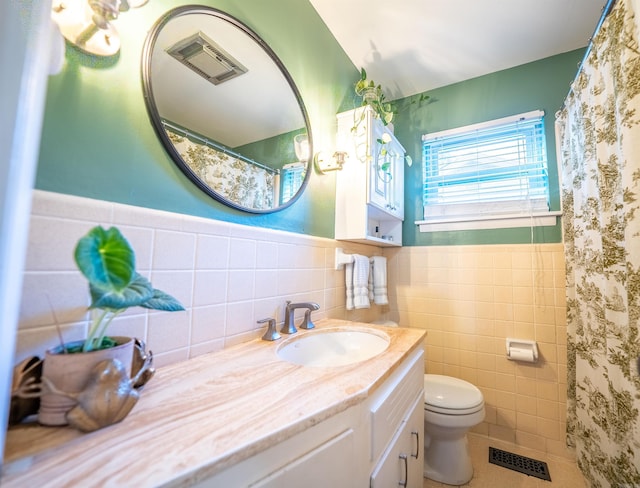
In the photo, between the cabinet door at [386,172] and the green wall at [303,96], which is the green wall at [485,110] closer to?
the green wall at [303,96]

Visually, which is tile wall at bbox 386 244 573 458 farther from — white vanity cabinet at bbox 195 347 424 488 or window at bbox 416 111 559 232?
white vanity cabinet at bbox 195 347 424 488

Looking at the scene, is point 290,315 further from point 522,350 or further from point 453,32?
point 453,32

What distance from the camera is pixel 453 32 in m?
1.58

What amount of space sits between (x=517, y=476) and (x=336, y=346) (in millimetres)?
1223

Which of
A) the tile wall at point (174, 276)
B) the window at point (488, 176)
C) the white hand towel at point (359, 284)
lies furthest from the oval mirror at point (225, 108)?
the window at point (488, 176)

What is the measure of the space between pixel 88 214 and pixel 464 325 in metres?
2.02

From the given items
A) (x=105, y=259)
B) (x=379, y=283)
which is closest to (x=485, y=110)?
(x=379, y=283)

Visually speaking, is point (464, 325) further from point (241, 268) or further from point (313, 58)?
point (313, 58)

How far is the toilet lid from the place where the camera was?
51.6 inches

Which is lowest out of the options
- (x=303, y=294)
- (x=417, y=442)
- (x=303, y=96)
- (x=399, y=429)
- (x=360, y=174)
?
(x=417, y=442)

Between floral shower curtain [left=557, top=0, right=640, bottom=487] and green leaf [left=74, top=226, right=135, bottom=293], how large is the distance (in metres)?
1.34

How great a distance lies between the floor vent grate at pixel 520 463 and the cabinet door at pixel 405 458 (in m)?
0.72

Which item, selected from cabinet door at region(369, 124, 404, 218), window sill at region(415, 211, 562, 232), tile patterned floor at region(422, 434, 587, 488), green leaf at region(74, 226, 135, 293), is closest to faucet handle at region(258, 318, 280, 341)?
green leaf at region(74, 226, 135, 293)

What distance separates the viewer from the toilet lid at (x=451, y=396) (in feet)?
4.30
